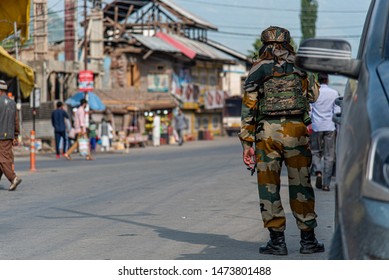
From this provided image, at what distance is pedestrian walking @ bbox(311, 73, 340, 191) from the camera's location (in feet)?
50.5

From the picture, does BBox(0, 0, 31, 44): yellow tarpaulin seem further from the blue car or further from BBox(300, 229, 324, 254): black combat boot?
the blue car

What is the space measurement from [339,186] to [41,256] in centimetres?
395

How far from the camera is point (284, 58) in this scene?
7.84 meters

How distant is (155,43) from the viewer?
58.7m

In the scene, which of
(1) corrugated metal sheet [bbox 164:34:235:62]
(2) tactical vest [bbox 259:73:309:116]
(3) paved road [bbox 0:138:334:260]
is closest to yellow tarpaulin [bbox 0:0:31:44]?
(3) paved road [bbox 0:138:334:260]

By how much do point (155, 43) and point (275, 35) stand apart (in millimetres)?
51194

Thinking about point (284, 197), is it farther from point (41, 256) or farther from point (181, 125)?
point (181, 125)

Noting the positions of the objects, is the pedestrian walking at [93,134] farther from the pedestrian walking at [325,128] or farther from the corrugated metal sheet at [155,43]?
the pedestrian walking at [325,128]

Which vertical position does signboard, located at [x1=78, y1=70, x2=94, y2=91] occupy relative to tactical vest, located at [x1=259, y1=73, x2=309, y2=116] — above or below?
below

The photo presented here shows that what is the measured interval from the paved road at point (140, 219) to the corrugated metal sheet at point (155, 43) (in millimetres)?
37724

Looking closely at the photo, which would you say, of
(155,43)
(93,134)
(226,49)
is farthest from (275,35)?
(226,49)

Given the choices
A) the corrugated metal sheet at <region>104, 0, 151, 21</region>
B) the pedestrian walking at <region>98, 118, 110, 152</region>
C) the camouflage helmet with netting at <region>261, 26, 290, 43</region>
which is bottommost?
the pedestrian walking at <region>98, 118, 110, 152</region>

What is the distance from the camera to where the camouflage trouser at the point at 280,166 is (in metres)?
7.79

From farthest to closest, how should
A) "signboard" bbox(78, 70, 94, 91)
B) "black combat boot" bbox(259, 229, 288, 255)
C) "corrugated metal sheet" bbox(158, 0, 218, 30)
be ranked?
"corrugated metal sheet" bbox(158, 0, 218, 30) → "signboard" bbox(78, 70, 94, 91) → "black combat boot" bbox(259, 229, 288, 255)
